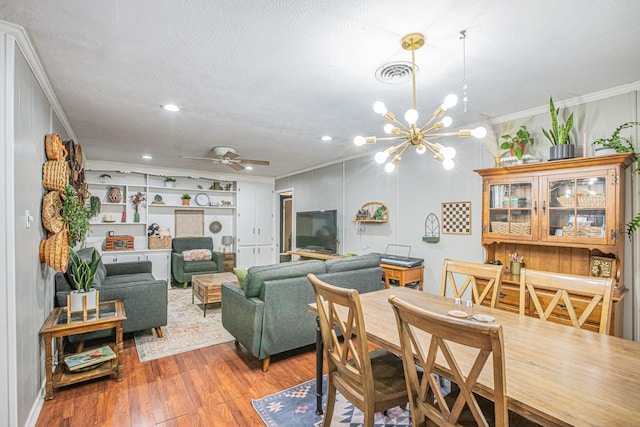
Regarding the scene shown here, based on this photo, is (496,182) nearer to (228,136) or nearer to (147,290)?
(228,136)

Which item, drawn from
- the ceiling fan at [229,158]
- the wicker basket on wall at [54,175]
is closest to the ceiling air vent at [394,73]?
the ceiling fan at [229,158]

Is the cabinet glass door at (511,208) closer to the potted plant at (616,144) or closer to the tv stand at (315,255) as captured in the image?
the potted plant at (616,144)

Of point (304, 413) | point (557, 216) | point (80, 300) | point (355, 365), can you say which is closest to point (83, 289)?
point (80, 300)

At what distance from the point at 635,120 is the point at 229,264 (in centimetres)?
661

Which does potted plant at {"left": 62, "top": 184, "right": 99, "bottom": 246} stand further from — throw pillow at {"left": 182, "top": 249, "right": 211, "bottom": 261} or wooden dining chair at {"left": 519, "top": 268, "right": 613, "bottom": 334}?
wooden dining chair at {"left": 519, "top": 268, "right": 613, "bottom": 334}

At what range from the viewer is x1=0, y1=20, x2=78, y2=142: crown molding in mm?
1771

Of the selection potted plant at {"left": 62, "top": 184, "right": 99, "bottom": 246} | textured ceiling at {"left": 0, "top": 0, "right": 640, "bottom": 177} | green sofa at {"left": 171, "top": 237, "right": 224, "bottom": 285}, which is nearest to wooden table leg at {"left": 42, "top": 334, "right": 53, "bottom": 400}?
potted plant at {"left": 62, "top": 184, "right": 99, "bottom": 246}

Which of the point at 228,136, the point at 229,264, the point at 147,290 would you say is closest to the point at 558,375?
the point at 147,290

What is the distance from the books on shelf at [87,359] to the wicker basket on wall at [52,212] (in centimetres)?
105

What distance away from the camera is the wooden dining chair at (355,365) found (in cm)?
147

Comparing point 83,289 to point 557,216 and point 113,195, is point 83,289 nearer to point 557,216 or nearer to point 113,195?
point 113,195

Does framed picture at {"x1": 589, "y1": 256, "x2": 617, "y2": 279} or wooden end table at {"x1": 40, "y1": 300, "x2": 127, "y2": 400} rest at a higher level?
framed picture at {"x1": 589, "y1": 256, "x2": 617, "y2": 279}

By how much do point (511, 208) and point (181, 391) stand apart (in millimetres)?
3373

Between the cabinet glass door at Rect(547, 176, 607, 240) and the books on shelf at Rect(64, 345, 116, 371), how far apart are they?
3.99 meters
